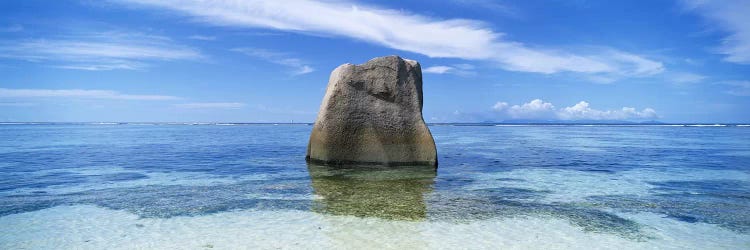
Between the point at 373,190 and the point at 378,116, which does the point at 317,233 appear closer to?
the point at 373,190

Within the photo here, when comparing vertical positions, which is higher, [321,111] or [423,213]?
[321,111]

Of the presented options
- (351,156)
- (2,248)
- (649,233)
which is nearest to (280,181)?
(351,156)

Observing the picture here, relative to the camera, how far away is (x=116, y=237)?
6.67m

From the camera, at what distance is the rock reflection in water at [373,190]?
842 centimetres

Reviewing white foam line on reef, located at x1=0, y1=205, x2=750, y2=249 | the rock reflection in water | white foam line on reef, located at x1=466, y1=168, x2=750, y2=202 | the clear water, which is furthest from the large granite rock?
white foam line on reef, located at x1=0, y1=205, x2=750, y2=249

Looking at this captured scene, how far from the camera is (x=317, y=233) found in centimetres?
690

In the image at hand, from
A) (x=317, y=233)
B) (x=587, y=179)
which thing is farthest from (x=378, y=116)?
(x=317, y=233)

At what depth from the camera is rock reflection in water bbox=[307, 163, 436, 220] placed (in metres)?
8.42

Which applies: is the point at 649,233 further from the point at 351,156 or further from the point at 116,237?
the point at 351,156

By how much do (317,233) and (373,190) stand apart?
150 inches

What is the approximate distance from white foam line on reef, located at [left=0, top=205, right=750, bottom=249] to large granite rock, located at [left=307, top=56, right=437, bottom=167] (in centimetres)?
695

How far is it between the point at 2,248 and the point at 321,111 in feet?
Result: 32.7

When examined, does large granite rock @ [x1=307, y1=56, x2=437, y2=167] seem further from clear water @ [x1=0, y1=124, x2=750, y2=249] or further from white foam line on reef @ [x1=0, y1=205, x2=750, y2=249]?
white foam line on reef @ [x1=0, y1=205, x2=750, y2=249]

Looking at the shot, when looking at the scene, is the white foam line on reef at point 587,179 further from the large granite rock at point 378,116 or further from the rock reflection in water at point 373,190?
the large granite rock at point 378,116
